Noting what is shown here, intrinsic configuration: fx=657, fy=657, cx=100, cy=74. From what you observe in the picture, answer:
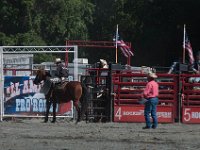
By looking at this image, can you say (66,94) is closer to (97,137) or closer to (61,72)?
(61,72)

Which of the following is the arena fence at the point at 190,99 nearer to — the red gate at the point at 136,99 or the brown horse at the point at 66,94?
the red gate at the point at 136,99

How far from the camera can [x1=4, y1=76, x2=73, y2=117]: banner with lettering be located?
23.1 meters

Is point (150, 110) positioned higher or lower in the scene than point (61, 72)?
lower

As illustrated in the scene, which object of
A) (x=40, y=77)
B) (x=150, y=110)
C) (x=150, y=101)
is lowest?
(x=150, y=110)

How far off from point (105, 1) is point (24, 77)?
57671mm

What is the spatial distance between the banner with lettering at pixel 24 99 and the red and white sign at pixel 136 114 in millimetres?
1823

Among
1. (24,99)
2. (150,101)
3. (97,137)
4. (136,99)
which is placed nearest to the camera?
(97,137)

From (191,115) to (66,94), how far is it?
4.28 meters

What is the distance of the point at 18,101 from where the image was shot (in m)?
23.1

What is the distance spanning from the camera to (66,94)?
872 inches

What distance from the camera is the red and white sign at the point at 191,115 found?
22109mm

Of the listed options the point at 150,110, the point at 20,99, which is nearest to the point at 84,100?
the point at 20,99

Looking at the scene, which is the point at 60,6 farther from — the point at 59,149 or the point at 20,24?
the point at 59,149

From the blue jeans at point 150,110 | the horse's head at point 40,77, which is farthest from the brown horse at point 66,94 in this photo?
the blue jeans at point 150,110
